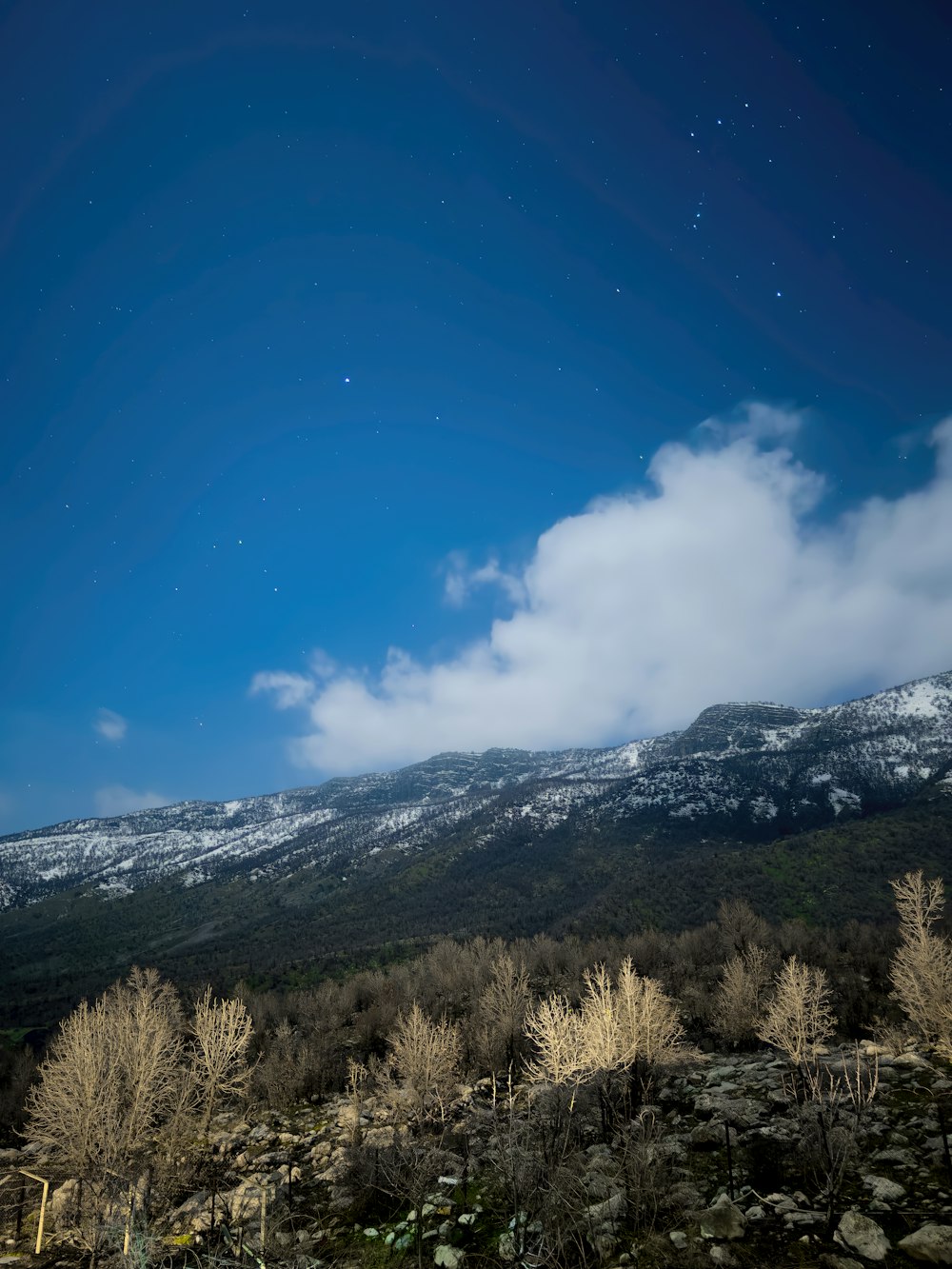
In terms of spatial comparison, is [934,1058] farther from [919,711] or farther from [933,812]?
[919,711]

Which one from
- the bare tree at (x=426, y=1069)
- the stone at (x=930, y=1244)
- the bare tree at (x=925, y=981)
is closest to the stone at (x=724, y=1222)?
the stone at (x=930, y=1244)

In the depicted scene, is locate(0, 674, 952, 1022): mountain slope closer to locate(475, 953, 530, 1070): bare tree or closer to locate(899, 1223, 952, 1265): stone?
locate(475, 953, 530, 1070): bare tree

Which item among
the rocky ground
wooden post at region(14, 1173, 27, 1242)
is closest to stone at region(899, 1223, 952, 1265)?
the rocky ground

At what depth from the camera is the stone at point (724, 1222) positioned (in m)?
12.5

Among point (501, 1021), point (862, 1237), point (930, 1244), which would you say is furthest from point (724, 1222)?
point (501, 1021)

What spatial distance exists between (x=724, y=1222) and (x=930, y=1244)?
418 centimetres

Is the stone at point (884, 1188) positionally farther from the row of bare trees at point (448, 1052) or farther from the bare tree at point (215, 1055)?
the bare tree at point (215, 1055)

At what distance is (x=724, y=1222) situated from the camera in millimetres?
12797

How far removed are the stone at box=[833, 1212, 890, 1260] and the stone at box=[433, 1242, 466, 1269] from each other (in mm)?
8758

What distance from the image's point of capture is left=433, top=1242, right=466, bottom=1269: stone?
44.1 ft

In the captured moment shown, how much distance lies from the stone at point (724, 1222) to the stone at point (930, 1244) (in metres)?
3.31

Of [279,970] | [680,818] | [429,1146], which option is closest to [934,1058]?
[429,1146]

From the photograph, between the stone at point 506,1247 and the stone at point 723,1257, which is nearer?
the stone at point 723,1257

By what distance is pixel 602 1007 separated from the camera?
2320 cm
